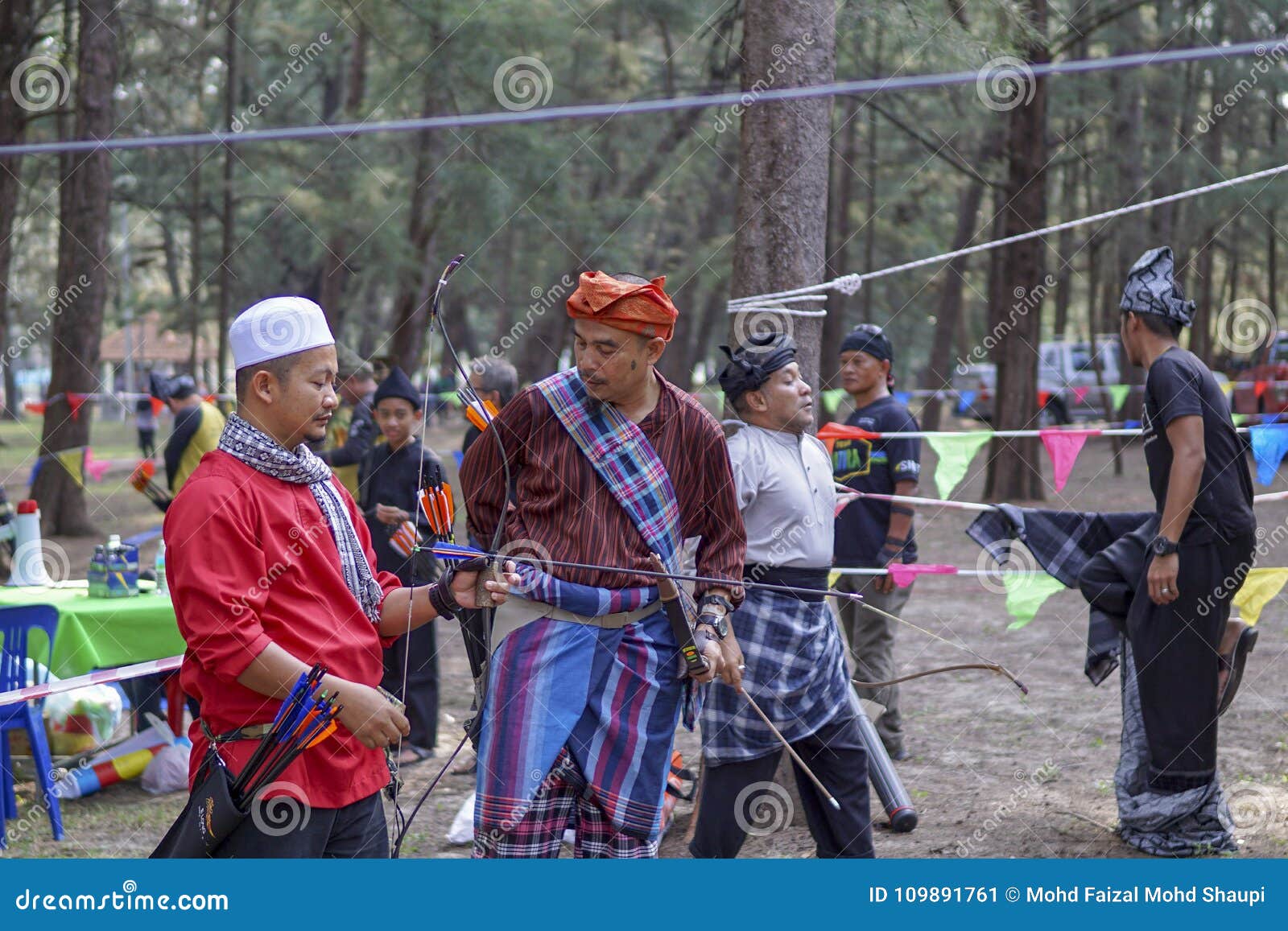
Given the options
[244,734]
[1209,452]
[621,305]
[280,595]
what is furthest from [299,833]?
[1209,452]

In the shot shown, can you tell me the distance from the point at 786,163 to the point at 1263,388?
1629 cm

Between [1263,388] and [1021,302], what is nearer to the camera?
[1021,302]

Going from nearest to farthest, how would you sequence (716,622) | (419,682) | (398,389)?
(716,622) < (398,389) < (419,682)

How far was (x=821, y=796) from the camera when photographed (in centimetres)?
405

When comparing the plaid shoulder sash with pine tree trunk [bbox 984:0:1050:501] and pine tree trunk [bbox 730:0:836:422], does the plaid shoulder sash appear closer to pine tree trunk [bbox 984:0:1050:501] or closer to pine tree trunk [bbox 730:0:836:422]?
pine tree trunk [bbox 730:0:836:422]

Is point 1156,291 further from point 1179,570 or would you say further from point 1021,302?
point 1021,302

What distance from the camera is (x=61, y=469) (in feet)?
43.5

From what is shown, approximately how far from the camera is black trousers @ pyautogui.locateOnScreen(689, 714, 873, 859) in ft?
13.2

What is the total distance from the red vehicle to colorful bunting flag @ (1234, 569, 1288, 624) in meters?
14.5

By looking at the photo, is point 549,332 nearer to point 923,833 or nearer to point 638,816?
point 923,833

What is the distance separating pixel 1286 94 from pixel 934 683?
1268 centimetres

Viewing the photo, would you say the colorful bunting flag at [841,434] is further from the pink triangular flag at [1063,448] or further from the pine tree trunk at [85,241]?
the pine tree trunk at [85,241]

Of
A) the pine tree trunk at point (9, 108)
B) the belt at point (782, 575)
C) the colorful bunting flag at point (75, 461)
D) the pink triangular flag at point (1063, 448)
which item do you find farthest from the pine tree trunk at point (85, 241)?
the belt at point (782, 575)

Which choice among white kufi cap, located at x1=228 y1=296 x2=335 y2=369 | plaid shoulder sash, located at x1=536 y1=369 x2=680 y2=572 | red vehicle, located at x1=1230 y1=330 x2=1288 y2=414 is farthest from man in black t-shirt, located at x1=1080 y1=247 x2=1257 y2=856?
red vehicle, located at x1=1230 y1=330 x2=1288 y2=414
